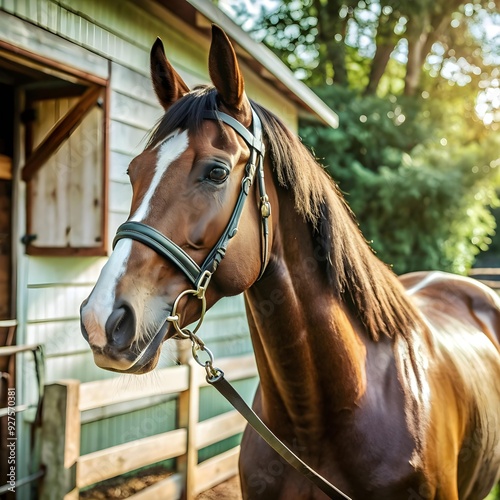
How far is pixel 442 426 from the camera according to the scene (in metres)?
2.02

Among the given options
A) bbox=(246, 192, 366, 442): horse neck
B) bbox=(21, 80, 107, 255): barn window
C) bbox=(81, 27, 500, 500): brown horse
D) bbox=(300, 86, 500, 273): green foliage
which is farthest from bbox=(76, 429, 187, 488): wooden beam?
bbox=(300, 86, 500, 273): green foliage

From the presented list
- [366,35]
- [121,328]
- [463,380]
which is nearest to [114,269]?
[121,328]

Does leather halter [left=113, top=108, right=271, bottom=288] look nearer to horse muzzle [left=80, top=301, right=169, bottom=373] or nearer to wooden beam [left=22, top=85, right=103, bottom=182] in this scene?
horse muzzle [left=80, top=301, right=169, bottom=373]

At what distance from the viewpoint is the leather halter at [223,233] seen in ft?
4.71

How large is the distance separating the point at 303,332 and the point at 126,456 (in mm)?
2177

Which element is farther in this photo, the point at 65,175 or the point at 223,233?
the point at 65,175

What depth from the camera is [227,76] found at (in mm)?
1657

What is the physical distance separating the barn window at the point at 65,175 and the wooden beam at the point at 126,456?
49.9 inches

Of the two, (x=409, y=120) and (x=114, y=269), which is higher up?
(x=409, y=120)

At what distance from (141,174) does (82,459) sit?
218cm

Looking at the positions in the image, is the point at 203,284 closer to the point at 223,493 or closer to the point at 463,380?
the point at 463,380

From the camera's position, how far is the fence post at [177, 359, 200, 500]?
405 cm

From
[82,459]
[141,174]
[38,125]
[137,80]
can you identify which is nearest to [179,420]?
[82,459]

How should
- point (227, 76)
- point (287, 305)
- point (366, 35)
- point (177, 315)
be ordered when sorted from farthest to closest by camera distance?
point (366, 35), point (287, 305), point (227, 76), point (177, 315)
